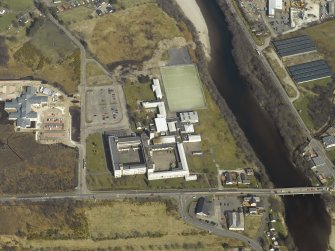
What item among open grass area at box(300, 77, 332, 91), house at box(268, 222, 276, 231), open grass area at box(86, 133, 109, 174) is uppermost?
open grass area at box(300, 77, 332, 91)

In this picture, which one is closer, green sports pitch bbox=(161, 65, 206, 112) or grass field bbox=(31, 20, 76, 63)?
green sports pitch bbox=(161, 65, 206, 112)

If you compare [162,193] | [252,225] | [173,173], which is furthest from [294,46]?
[162,193]

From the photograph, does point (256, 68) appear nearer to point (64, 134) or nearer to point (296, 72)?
point (296, 72)

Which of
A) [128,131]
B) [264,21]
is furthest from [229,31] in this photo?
[128,131]

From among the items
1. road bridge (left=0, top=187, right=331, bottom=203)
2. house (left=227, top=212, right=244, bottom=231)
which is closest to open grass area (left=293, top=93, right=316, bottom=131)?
road bridge (left=0, top=187, right=331, bottom=203)

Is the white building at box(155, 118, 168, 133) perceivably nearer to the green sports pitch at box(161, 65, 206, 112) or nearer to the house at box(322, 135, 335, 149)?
the green sports pitch at box(161, 65, 206, 112)

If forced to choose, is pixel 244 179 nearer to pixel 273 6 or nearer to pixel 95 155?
pixel 95 155
